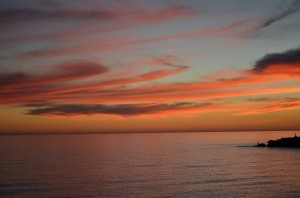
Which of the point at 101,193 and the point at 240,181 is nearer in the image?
the point at 101,193

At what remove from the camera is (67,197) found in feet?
183

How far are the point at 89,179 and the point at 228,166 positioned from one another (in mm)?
39413

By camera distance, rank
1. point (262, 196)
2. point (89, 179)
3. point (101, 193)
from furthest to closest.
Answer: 1. point (89, 179)
2. point (101, 193)
3. point (262, 196)

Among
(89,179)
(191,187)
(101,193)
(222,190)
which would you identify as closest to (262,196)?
(222,190)

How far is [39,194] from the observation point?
57500 mm

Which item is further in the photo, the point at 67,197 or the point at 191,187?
the point at 191,187

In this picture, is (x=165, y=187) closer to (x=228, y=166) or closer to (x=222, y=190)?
(x=222, y=190)

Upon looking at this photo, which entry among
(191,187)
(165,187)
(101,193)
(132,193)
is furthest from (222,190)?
(101,193)

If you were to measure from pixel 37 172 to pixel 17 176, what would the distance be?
25.0 ft

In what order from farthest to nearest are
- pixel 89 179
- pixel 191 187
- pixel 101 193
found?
1. pixel 89 179
2. pixel 191 187
3. pixel 101 193

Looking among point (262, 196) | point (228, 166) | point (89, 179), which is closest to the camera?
point (262, 196)

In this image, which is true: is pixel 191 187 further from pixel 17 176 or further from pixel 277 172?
pixel 17 176

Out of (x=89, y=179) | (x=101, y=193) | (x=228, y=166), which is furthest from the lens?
(x=228, y=166)

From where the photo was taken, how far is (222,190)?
59.6 meters
